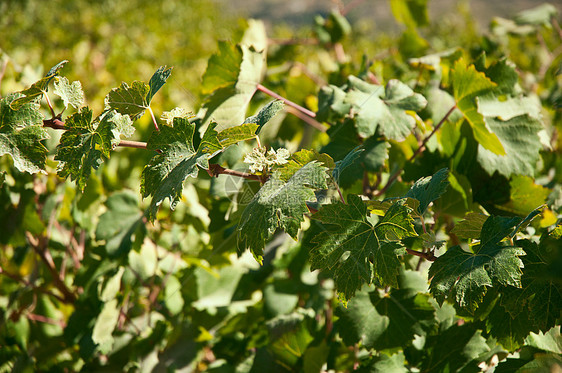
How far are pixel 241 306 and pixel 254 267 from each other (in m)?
0.10

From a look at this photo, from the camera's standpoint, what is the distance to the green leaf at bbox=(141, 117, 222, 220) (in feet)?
1.80

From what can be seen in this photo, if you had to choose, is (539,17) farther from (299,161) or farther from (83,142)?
(83,142)

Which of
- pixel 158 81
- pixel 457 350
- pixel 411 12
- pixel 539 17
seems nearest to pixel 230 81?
pixel 158 81

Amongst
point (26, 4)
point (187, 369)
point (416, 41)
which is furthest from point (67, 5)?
point (187, 369)

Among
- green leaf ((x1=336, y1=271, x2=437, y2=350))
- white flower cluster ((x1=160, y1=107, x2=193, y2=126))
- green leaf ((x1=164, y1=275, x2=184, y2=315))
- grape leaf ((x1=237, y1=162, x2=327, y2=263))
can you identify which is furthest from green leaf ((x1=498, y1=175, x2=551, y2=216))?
green leaf ((x1=164, y1=275, x2=184, y2=315))

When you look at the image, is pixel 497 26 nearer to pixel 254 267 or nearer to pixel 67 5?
pixel 254 267

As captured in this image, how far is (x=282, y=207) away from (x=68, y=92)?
0.35 m

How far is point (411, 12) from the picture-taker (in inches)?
57.4

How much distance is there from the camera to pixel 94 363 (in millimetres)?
1054

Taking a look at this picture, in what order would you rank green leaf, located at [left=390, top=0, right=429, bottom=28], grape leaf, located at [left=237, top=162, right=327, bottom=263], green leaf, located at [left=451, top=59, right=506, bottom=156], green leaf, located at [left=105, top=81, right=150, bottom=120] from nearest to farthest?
grape leaf, located at [left=237, top=162, right=327, bottom=263]
green leaf, located at [left=105, top=81, right=150, bottom=120]
green leaf, located at [left=451, top=59, right=506, bottom=156]
green leaf, located at [left=390, top=0, right=429, bottom=28]

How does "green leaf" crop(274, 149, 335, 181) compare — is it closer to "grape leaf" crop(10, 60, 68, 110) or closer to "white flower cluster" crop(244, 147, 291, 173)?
"white flower cluster" crop(244, 147, 291, 173)

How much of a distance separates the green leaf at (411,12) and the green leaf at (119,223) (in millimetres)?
1018

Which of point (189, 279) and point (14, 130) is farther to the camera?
point (189, 279)

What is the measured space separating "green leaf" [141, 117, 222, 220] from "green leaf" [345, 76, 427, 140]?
318 millimetres
